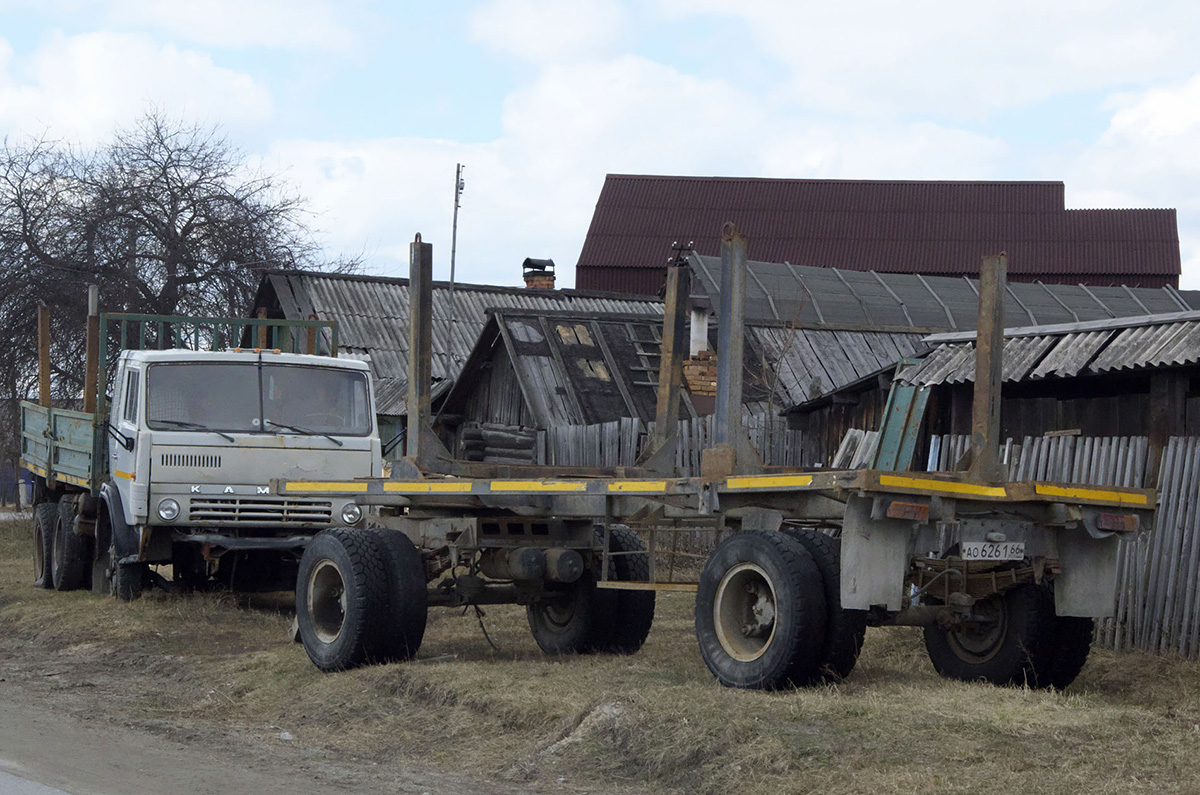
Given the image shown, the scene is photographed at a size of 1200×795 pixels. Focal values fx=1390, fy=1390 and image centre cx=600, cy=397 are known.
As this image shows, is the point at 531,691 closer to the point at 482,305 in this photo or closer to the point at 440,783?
the point at 440,783

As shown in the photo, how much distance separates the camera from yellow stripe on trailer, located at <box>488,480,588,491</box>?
324 inches

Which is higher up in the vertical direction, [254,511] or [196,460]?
[196,460]

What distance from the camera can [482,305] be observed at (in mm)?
31484

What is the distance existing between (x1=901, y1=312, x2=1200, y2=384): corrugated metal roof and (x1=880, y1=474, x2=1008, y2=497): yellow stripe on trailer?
164 inches

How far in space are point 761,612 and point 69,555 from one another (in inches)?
380

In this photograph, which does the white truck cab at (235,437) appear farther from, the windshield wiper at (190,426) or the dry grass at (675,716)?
the dry grass at (675,716)

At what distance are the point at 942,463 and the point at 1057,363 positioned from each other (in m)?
1.33

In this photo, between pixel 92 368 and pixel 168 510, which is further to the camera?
pixel 92 368

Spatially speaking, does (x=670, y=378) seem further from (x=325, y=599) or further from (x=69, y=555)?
(x=69, y=555)

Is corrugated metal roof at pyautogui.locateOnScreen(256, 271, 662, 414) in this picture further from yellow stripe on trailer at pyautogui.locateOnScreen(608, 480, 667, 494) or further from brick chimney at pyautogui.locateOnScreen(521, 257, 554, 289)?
yellow stripe on trailer at pyautogui.locateOnScreen(608, 480, 667, 494)

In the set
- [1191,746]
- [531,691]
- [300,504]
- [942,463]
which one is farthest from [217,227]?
[1191,746]

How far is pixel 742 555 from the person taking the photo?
23.9 feet

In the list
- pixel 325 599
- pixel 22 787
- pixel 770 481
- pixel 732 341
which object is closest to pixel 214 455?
pixel 325 599

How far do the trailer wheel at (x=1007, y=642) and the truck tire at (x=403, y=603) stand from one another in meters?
3.22
